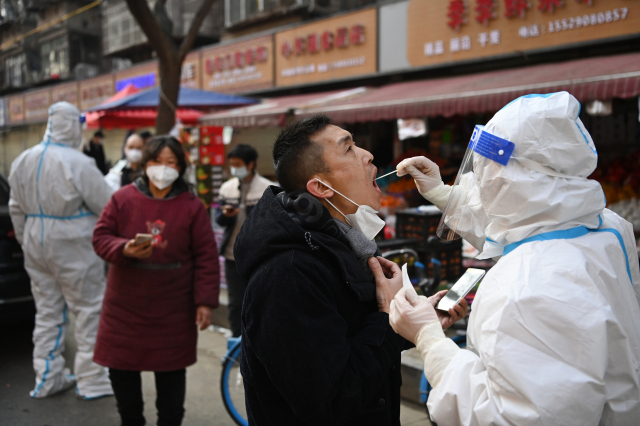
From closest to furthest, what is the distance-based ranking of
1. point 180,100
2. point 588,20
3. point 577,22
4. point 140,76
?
point 588,20 < point 577,22 < point 180,100 < point 140,76

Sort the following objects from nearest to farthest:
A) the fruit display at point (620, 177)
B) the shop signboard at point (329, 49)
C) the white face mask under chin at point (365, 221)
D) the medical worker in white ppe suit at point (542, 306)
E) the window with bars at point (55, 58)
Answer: the medical worker in white ppe suit at point (542, 306), the white face mask under chin at point (365, 221), the fruit display at point (620, 177), the shop signboard at point (329, 49), the window with bars at point (55, 58)

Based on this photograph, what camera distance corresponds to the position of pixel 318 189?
5.72 feet

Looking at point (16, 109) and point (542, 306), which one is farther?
point (16, 109)

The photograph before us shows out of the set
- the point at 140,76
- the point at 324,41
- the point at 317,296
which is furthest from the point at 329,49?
the point at 317,296

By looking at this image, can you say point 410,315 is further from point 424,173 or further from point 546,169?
point 424,173

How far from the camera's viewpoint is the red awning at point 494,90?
17.6 ft

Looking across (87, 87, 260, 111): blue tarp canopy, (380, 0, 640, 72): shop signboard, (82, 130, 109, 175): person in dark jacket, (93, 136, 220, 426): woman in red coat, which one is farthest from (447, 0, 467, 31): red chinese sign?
(93, 136, 220, 426): woman in red coat

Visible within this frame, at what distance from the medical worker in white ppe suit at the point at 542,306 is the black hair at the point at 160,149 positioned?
7.36 feet

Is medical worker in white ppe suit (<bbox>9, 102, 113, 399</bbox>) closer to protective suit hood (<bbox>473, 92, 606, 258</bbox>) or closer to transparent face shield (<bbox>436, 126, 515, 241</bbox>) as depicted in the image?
transparent face shield (<bbox>436, 126, 515, 241</bbox>)

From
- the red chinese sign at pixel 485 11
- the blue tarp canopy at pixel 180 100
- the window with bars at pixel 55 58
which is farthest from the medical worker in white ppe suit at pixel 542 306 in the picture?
the window with bars at pixel 55 58

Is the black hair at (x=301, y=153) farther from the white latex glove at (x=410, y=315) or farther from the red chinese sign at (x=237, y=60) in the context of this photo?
the red chinese sign at (x=237, y=60)

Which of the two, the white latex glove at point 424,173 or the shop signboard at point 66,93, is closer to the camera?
the white latex glove at point 424,173

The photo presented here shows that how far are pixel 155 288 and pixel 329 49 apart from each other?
30.6 feet

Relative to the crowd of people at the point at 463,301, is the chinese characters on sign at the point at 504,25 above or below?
above
